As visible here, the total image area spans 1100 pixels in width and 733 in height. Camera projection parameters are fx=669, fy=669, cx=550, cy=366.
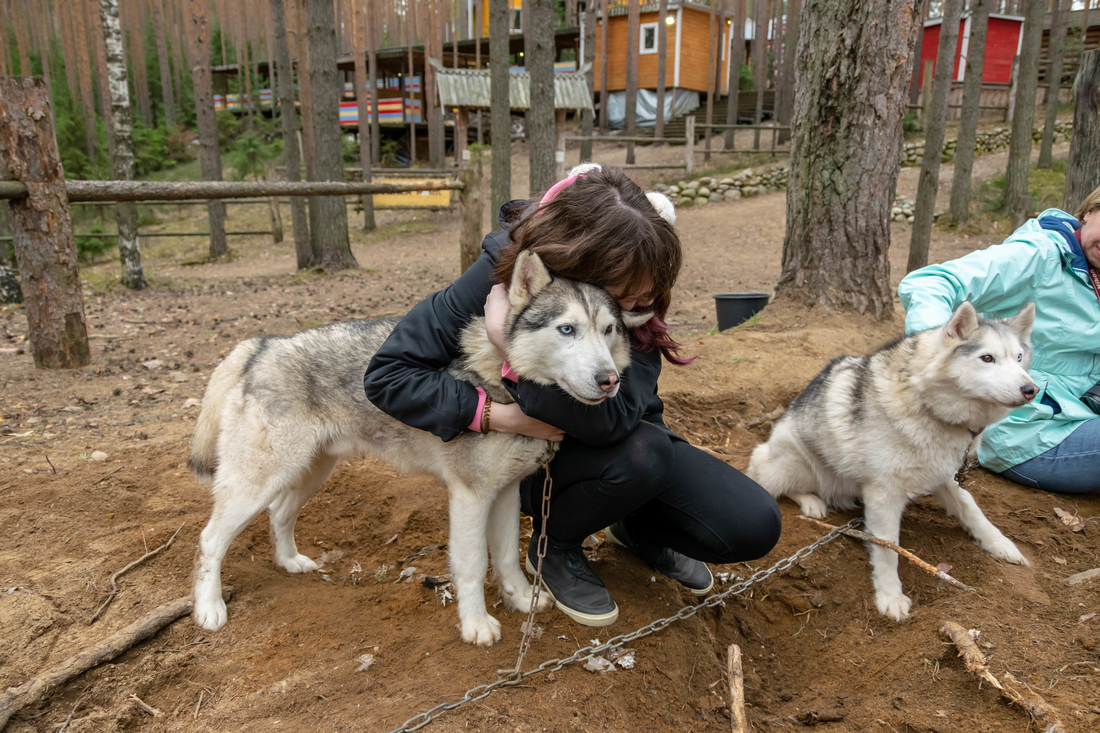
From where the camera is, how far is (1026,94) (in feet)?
41.4

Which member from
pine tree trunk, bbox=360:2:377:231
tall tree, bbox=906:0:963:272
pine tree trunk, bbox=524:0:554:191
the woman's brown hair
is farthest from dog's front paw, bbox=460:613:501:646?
pine tree trunk, bbox=360:2:377:231

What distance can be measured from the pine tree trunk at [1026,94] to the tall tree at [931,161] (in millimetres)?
2228

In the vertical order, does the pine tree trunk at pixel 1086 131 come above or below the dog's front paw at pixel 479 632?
above

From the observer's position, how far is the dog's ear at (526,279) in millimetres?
2357

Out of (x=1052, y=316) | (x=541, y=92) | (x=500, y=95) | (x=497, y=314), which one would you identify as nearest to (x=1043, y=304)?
(x=1052, y=316)

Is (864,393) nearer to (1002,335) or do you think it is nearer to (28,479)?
(1002,335)

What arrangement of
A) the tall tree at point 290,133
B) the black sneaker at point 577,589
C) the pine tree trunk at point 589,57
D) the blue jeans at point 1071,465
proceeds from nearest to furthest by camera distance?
the black sneaker at point 577,589 < the blue jeans at point 1071,465 < the tall tree at point 290,133 < the pine tree trunk at point 589,57

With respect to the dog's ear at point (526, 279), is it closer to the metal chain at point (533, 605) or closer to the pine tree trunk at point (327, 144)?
the metal chain at point (533, 605)

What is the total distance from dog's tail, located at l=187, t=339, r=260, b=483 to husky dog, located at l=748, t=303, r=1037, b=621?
9.34 ft

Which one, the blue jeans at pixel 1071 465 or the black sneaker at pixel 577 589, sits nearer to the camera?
the black sneaker at pixel 577 589

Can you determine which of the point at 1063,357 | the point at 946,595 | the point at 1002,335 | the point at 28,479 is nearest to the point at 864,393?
the point at 1002,335

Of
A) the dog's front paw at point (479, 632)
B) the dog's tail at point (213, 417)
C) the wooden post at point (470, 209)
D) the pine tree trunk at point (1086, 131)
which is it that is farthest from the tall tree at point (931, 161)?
the dog's tail at point (213, 417)

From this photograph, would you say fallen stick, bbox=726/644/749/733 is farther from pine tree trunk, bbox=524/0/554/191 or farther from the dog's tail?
pine tree trunk, bbox=524/0/554/191

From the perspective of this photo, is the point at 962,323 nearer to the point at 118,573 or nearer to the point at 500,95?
the point at 118,573
